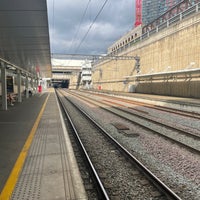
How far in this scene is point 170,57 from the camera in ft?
107

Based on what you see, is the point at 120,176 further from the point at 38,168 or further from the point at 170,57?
the point at 170,57

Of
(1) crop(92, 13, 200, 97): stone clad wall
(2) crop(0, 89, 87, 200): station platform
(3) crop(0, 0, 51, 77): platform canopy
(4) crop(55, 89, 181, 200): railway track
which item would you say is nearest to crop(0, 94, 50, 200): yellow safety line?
(2) crop(0, 89, 87, 200): station platform

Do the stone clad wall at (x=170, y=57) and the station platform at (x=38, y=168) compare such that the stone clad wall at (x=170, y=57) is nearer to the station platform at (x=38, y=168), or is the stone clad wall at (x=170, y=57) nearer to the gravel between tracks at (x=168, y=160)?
the gravel between tracks at (x=168, y=160)

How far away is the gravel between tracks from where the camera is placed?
521 centimetres

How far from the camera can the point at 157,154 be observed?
24.6 feet

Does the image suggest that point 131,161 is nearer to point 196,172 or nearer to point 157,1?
point 196,172

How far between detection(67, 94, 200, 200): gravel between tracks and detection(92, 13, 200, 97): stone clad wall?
18.5m

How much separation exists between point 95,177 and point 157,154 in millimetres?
2732

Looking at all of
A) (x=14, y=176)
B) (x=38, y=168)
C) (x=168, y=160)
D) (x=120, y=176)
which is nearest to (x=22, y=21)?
(x=38, y=168)

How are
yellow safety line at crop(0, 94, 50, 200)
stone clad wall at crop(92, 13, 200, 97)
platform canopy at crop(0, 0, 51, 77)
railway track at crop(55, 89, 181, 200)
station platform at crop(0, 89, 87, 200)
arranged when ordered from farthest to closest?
1. stone clad wall at crop(92, 13, 200, 97)
2. platform canopy at crop(0, 0, 51, 77)
3. railway track at crop(55, 89, 181, 200)
4. station platform at crop(0, 89, 87, 200)
5. yellow safety line at crop(0, 94, 50, 200)

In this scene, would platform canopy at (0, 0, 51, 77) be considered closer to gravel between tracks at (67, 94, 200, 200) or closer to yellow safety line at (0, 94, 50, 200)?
yellow safety line at (0, 94, 50, 200)

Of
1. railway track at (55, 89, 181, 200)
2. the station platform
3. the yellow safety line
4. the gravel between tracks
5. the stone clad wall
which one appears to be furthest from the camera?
the stone clad wall

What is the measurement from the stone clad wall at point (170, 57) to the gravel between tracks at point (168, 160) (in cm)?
1854

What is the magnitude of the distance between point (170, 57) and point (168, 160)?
2770cm
